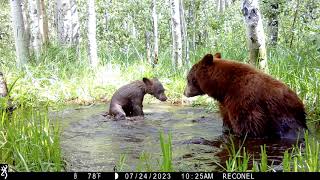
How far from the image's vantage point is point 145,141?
228 inches

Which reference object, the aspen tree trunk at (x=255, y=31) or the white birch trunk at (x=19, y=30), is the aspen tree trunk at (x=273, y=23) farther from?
the white birch trunk at (x=19, y=30)

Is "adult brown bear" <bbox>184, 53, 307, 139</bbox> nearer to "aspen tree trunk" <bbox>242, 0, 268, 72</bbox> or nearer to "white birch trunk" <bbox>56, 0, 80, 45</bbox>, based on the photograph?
"aspen tree trunk" <bbox>242, 0, 268, 72</bbox>

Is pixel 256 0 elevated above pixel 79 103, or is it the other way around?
pixel 256 0

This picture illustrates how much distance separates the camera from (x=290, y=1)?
15703 millimetres

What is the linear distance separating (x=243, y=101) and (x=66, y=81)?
6091mm

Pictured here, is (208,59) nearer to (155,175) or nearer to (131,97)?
(131,97)

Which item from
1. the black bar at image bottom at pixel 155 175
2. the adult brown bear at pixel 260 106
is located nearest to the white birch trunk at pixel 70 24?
the adult brown bear at pixel 260 106

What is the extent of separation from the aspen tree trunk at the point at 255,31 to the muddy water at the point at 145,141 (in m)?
1.49

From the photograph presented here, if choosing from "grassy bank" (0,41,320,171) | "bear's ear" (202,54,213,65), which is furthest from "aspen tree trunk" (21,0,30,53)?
"bear's ear" (202,54,213,65)

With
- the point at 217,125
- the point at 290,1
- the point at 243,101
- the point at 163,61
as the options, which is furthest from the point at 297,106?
the point at 290,1

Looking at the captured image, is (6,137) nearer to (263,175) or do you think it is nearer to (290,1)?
(263,175)

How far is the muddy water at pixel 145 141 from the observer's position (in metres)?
4.55

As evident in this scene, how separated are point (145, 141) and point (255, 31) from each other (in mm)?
3802

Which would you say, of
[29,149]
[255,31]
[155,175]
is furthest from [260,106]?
[255,31]
